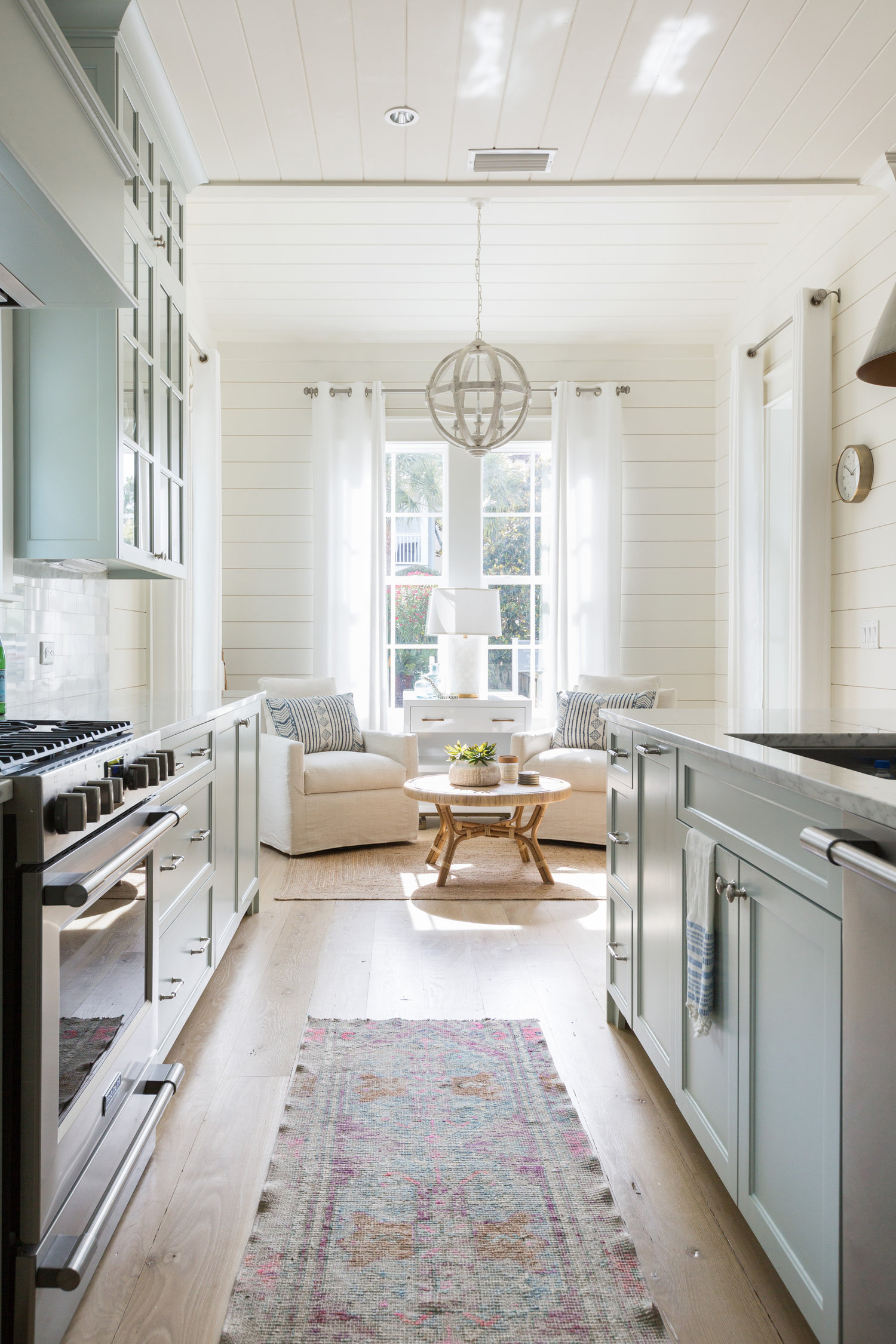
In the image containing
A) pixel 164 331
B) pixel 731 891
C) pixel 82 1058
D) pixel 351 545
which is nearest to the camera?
pixel 82 1058

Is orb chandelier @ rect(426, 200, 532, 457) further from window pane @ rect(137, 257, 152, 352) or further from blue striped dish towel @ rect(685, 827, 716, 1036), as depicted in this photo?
blue striped dish towel @ rect(685, 827, 716, 1036)

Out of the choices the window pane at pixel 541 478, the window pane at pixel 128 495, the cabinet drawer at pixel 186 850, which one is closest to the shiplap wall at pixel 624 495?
the window pane at pixel 541 478

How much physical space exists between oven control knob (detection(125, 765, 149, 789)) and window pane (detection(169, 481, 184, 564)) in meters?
1.70

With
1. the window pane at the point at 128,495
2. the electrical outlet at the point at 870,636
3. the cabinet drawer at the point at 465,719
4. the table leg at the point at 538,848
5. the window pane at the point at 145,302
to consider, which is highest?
the window pane at the point at 145,302

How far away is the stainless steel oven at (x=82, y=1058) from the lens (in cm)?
121

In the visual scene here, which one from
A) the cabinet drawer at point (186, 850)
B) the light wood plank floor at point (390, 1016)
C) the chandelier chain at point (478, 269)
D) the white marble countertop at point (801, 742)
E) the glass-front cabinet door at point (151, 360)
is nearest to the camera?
the white marble countertop at point (801, 742)

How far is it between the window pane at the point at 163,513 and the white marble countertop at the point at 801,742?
5.12 feet

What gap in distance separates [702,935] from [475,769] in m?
2.45

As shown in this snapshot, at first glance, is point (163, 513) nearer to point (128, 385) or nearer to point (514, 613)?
point (128, 385)

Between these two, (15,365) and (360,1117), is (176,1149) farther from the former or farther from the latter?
(15,365)

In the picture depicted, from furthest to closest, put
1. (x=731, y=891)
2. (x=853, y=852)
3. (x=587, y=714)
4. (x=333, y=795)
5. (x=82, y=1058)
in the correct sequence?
(x=587, y=714) < (x=333, y=795) < (x=731, y=891) < (x=82, y=1058) < (x=853, y=852)

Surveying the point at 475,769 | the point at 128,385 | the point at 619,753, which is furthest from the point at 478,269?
the point at 619,753

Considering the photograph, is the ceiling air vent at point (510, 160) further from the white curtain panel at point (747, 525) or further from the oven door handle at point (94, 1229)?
the oven door handle at point (94, 1229)

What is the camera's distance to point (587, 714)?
5.00 metres
